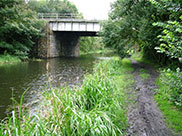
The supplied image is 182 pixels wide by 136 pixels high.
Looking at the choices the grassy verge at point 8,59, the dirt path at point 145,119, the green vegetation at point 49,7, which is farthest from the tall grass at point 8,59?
the green vegetation at point 49,7

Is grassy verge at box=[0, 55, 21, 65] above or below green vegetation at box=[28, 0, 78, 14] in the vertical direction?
below

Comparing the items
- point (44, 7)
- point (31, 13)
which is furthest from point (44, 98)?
point (44, 7)

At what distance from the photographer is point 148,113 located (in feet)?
17.1

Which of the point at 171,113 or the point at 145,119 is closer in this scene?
the point at 145,119

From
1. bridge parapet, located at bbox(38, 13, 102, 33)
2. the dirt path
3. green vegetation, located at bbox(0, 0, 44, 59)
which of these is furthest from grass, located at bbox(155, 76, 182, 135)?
bridge parapet, located at bbox(38, 13, 102, 33)

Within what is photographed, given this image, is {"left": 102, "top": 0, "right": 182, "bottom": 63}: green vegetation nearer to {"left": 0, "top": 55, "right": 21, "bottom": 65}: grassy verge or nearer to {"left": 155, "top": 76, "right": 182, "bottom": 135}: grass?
{"left": 155, "top": 76, "right": 182, "bottom": 135}: grass

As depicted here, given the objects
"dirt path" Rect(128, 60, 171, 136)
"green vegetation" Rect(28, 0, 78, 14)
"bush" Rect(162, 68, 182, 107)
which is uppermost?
"green vegetation" Rect(28, 0, 78, 14)

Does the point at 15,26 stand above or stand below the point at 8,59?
above

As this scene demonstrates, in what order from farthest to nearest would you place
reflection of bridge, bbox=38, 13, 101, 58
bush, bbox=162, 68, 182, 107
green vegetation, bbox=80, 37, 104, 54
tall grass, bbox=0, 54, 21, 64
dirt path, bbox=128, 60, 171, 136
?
green vegetation, bbox=80, 37, 104, 54 → reflection of bridge, bbox=38, 13, 101, 58 → tall grass, bbox=0, 54, 21, 64 → bush, bbox=162, 68, 182, 107 → dirt path, bbox=128, 60, 171, 136

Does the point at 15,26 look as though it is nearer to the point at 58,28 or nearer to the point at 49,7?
the point at 58,28

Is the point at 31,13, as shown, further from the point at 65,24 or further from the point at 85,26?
the point at 85,26

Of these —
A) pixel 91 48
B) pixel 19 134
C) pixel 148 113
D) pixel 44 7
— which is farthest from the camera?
pixel 91 48

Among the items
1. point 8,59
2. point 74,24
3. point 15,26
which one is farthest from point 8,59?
point 74,24

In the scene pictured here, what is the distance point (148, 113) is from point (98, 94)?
5.44 ft
